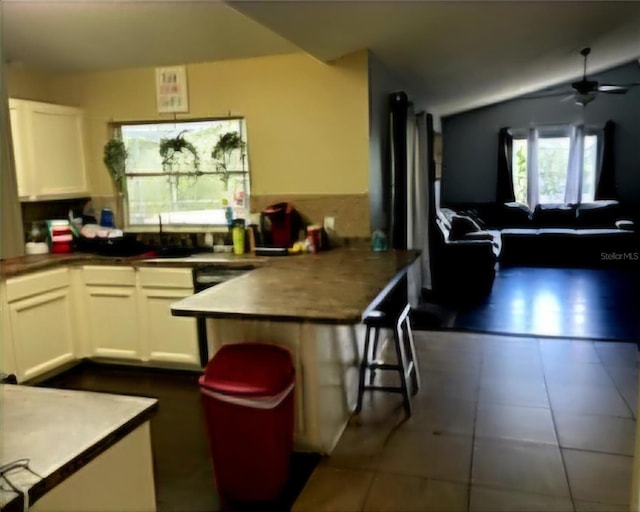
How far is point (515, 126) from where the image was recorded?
9.29 meters

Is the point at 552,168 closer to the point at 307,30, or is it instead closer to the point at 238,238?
the point at 238,238

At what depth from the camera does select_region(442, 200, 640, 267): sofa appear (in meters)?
8.16

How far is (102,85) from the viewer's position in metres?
4.38

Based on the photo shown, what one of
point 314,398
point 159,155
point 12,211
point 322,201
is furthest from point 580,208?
point 12,211

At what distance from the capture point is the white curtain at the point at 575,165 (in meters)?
9.05

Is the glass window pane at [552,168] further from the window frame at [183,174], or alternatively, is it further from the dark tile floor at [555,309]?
the window frame at [183,174]

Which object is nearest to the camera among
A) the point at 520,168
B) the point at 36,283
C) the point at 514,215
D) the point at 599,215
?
the point at 36,283

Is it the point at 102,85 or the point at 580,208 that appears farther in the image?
the point at 580,208

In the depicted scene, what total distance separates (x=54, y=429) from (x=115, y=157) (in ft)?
12.0

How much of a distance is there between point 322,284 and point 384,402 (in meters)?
0.98

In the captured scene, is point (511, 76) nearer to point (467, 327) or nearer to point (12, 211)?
point (467, 327)

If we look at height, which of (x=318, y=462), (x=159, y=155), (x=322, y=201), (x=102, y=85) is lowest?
(x=318, y=462)

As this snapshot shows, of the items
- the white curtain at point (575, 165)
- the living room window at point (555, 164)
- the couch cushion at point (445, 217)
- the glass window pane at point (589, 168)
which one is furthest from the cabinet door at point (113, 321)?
the glass window pane at point (589, 168)

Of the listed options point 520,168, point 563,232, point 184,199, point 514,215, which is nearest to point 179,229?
point 184,199
